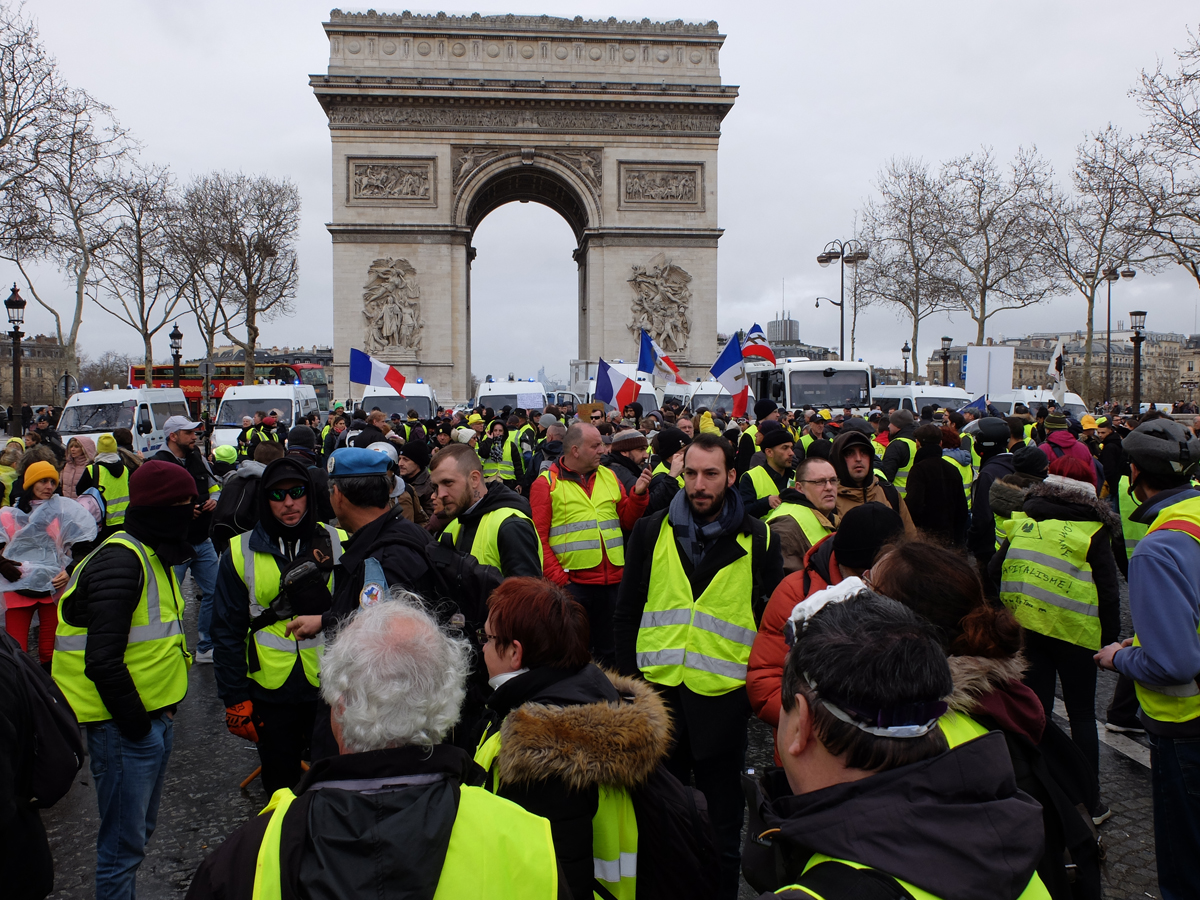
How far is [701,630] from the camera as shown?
3.26 meters

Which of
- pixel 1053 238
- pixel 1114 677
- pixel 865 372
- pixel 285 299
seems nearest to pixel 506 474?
pixel 1114 677

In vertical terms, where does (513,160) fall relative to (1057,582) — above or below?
above

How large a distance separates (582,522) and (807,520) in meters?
1.52

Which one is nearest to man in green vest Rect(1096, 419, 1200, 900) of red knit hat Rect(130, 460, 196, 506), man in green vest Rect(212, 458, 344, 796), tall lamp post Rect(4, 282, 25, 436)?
man in green vest Rect(212, 458, 344, 796)

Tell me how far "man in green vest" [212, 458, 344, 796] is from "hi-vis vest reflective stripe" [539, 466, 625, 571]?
2068 mm

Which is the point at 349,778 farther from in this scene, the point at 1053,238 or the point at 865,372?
the point at 1053,238

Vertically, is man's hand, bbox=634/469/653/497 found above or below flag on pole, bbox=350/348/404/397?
below

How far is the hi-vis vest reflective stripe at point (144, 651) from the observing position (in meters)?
3.03

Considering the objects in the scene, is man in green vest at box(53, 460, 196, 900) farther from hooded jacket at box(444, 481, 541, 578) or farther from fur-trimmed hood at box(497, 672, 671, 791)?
fur-trimmed hood at box(497, 672, 671, 791)

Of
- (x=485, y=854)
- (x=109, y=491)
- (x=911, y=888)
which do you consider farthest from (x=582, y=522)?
(x=109, y=491)

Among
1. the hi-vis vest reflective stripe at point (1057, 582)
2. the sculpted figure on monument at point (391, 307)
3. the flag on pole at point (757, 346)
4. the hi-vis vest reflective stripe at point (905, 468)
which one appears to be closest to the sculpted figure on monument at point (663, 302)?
the sculpted figure on monument at point (391, 307)

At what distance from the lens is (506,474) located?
9.22 metres

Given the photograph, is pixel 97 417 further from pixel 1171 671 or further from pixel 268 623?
pixel 1171 671

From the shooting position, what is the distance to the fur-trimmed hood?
1.84 m
